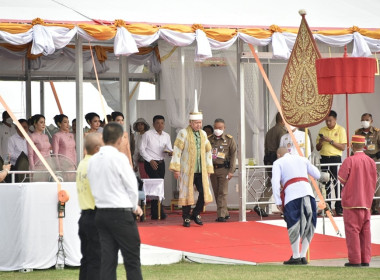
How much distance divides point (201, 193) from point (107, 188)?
22.7 ft

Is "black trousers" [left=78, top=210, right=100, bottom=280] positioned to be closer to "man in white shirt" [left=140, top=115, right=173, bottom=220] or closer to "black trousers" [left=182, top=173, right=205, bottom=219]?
"black trousers" [left=182, top=173, right=205, bottom=219]

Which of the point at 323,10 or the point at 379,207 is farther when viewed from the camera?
the point at 379,207

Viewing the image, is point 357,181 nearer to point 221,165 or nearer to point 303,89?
point 303,89

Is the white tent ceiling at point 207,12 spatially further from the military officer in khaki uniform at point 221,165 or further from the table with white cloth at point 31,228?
the table with white cloth at point 31,228

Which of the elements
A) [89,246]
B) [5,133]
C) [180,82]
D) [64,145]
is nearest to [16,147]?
[64,145]

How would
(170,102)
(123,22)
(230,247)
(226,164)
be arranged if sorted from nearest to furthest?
(230,247) < (123,22) < (226,164) < (170,102)

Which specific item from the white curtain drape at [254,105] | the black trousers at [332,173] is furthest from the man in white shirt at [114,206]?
the white curtain drape at [254,105]

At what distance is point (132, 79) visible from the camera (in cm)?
1986

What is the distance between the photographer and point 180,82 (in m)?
17.1

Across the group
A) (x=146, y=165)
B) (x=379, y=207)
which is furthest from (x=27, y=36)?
(x=379, y=207)

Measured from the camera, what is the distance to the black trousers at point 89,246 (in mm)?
8672

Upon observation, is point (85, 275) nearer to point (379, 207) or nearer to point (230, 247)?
point (230, 247)

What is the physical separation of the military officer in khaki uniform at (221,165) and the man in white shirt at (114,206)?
7.53 m

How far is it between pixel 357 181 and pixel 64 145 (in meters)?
5.02
